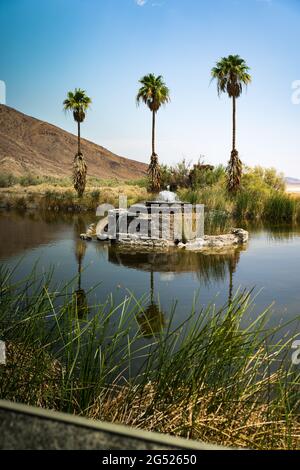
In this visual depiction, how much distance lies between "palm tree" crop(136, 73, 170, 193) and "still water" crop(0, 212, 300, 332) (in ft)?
36.6

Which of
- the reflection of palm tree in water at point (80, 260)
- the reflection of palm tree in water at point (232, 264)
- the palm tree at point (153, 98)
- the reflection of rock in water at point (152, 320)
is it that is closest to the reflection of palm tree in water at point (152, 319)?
the reflection of rock in water at point (152, 320)

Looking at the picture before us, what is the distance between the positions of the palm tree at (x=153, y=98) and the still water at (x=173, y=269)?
36.6 feet

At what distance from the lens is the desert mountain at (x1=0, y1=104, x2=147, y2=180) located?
70.2 metres

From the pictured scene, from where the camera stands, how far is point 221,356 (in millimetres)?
2182

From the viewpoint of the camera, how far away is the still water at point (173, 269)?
5.56m

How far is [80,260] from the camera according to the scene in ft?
27.2

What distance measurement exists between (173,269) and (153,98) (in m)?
17.0

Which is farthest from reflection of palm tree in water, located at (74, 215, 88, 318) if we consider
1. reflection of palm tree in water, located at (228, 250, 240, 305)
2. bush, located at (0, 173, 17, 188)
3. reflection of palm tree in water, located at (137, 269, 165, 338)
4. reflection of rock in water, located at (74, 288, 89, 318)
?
bush, located at (0, 173, 17, 188)

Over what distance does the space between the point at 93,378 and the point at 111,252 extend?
7274mm

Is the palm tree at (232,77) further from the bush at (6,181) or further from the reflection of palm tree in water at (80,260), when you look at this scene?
the bush at (6,181)

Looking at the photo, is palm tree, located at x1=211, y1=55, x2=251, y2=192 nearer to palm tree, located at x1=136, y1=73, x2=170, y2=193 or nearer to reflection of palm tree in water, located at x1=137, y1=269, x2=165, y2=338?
palm tree, located at x1=136, y1=73, x2=170, y2=193
